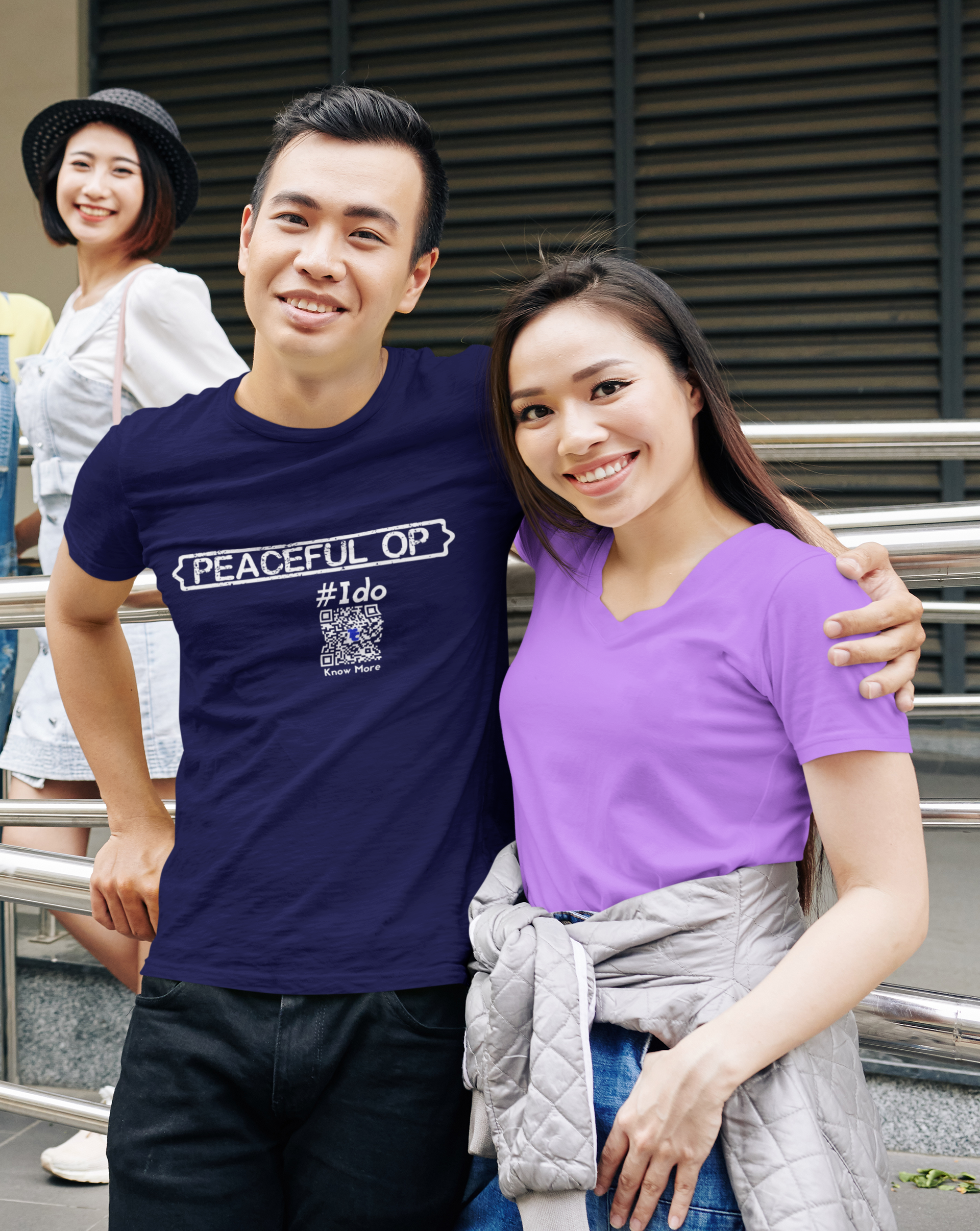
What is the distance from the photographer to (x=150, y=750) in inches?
86.7

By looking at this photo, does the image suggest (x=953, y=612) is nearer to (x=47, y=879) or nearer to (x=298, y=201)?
(x=298, y=201)

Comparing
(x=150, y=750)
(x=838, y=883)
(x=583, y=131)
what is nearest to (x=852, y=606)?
(x=838, y=883)

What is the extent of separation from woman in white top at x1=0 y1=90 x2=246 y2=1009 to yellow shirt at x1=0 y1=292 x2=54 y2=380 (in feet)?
0.68

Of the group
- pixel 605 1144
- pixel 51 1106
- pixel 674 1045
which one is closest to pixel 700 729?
pixel 674 1045

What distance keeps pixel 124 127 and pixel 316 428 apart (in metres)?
1.40

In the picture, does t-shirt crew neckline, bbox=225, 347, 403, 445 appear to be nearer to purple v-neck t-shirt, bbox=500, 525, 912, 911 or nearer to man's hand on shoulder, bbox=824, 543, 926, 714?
purple v-neck t-shirt, bbox=500, 525, 912, 911

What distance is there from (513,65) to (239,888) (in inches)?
178

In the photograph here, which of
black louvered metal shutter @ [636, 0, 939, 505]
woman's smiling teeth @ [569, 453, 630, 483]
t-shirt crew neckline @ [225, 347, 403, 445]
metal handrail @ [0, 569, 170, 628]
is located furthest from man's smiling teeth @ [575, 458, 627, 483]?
black louvered metal shutter @ [636, 0, 939, 505]

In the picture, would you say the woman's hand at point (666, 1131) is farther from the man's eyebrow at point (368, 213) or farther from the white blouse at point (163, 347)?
the white blouse at point (163, 347)

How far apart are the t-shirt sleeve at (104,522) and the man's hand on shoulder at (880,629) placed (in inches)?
36.0

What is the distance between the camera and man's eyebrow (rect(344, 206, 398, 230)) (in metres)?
1.40

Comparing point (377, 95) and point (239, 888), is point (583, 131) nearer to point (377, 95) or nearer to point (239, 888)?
point (377, 95)

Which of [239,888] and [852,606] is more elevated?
[852,606]

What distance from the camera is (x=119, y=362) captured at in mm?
2186
